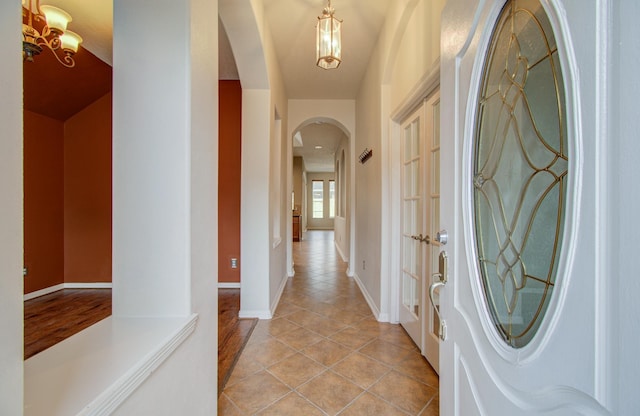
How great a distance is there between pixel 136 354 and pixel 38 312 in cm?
356

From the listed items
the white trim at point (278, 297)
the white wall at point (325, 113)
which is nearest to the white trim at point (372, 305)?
the white wall at point (325, 113)

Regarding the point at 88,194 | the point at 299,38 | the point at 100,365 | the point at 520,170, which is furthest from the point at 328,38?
the point at 88,194

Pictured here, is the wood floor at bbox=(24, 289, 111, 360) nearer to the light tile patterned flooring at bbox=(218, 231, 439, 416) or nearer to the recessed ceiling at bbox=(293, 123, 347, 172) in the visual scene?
the light tile patterned flooring at bbox=(218, 231, 439, 416)

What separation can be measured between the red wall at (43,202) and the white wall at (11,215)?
424 cm

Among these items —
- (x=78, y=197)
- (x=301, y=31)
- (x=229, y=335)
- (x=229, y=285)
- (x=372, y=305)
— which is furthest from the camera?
(x=229, y=285)

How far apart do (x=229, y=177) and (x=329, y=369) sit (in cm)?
295

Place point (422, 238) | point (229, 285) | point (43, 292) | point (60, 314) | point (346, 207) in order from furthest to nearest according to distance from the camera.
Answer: point (346, 207) < point (229, 285) < point (43, 292) < point (60, 314) < point (422, 238)

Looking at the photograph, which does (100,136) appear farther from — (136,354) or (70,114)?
(136,354)

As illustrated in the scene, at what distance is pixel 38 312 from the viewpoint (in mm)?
3121

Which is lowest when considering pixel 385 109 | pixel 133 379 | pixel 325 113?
pixel 133 379

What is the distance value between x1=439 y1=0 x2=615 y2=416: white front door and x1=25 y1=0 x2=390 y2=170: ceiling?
194 centimetres

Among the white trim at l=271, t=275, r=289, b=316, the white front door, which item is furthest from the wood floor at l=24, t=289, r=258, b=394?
the white front door

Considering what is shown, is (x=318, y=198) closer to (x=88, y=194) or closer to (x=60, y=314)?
(x=88, y=194)

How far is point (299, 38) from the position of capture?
2973 mm
